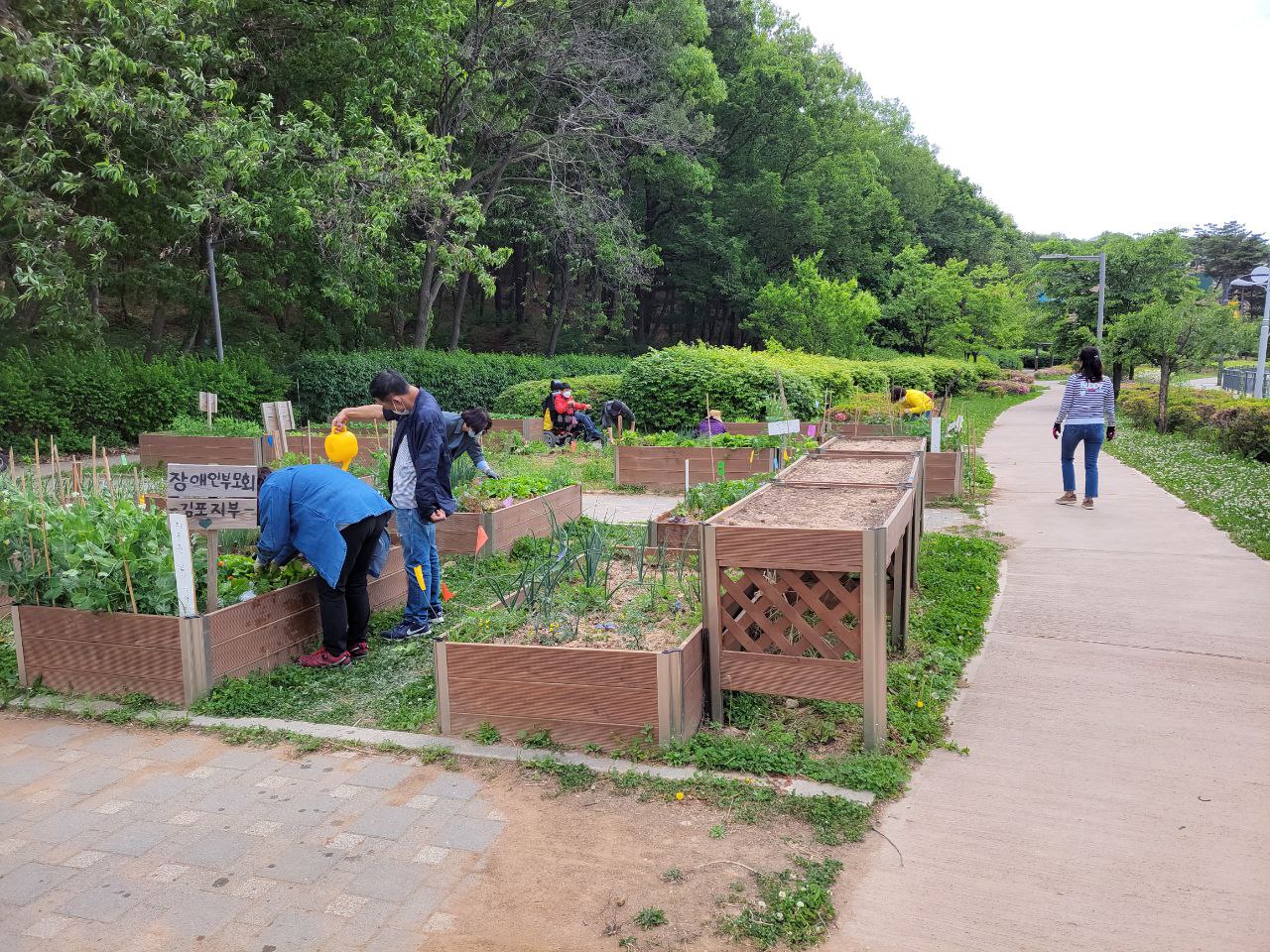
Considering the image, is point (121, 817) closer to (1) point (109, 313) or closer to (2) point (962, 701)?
(2) point (962, 701)

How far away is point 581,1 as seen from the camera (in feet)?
86.6

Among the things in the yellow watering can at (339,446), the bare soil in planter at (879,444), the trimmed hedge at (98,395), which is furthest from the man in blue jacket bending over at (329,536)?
the trimmed hedge at (98,395)

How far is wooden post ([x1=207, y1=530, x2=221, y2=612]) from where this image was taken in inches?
195

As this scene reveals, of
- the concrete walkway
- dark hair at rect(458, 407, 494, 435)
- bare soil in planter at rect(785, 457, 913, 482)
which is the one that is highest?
dark hair at rect(458, 407, 494, 435)

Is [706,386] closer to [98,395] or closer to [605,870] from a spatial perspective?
[98,395]

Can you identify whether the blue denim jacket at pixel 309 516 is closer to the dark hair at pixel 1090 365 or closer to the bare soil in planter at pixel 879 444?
the bare soil in planter at pixel 879 444

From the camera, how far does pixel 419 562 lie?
19.6ft

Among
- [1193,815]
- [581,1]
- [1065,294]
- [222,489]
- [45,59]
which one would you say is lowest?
[1193,815]

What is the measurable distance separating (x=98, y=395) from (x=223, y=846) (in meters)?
15.5

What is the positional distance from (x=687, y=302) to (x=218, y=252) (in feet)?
90.4

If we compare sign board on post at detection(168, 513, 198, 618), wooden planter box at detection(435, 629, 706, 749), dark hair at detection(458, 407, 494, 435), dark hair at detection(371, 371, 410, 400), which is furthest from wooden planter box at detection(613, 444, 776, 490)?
sign board on post at detection(168, 513, 198, 618)

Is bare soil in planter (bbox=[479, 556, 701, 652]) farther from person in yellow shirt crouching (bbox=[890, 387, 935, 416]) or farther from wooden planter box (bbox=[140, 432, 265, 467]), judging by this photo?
wooden planter box (bbox=[140, 432, 265, 467])

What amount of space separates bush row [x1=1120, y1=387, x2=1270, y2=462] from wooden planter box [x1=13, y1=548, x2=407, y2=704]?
1390cm

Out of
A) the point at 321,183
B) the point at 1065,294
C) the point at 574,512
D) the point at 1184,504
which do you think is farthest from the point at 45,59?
the point at 1065,294
